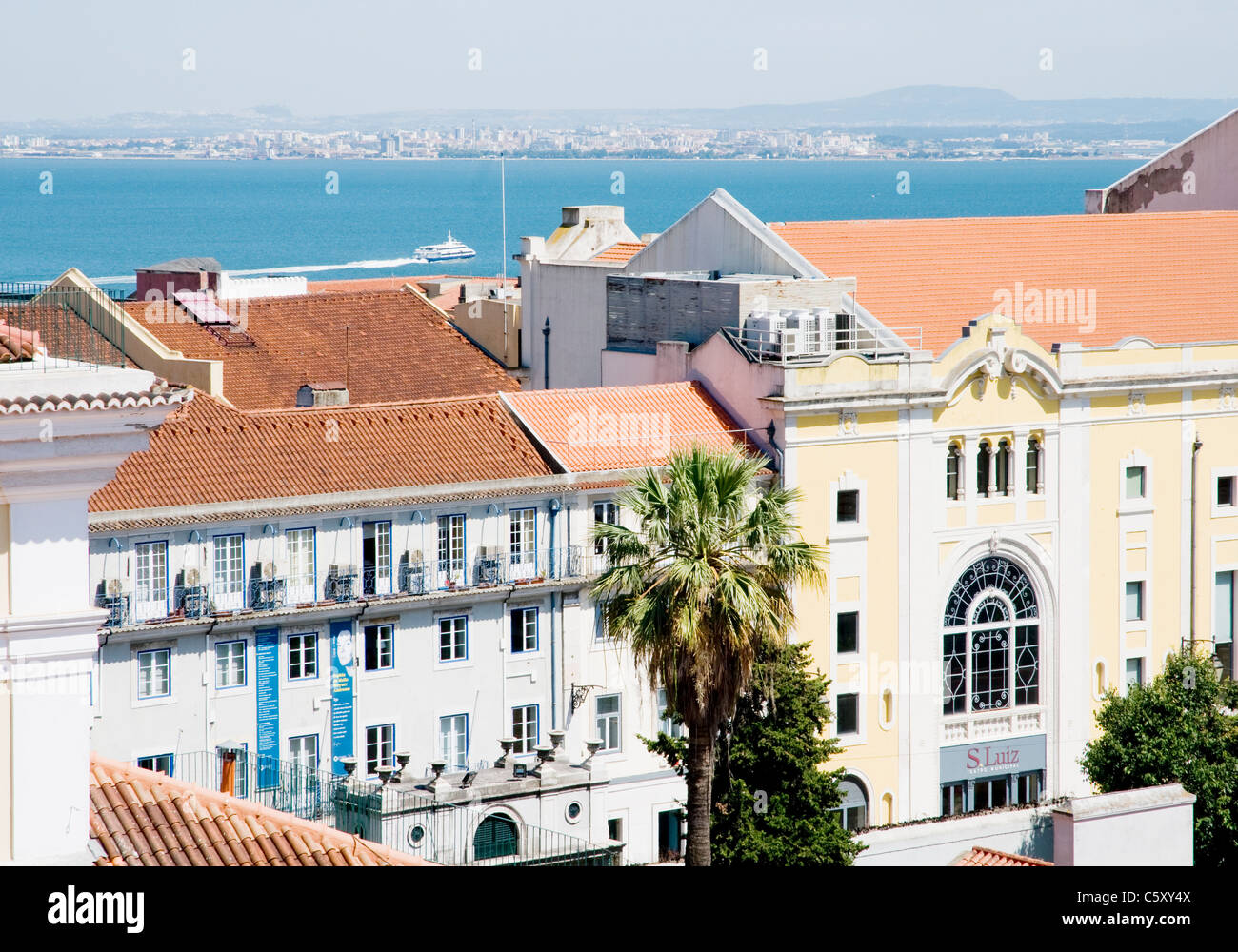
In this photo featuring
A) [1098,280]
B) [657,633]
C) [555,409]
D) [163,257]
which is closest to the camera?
[657,633]

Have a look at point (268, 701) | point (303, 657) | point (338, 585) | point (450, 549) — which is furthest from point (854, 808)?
point (268, 701)

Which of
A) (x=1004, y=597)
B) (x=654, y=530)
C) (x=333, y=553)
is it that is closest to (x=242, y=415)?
(x=333, y=553)

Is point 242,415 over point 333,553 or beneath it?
over

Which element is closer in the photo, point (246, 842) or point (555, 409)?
point (246, 842)

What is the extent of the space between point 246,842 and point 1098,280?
143 feet

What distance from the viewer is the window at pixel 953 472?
171 ft

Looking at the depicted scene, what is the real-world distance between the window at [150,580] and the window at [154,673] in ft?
2.69

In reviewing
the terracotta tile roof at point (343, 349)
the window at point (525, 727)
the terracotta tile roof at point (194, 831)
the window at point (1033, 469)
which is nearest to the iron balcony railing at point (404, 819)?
the window at point (525, 727)

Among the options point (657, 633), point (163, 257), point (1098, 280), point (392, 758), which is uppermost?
point (163, 257)

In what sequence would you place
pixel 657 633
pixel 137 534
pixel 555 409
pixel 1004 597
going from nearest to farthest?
1. pixel 657 633
2. pixel 137 534
3. pixel 555 409
4. pixel 1004 597

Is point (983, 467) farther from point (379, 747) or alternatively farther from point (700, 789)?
point (700, 789)

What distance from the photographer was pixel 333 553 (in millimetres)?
43969

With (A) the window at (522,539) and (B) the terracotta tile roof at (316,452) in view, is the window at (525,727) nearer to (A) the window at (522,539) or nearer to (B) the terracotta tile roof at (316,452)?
(A) the window at (522,539)

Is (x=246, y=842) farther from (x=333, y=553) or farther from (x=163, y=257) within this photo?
(x=163, y=257)
